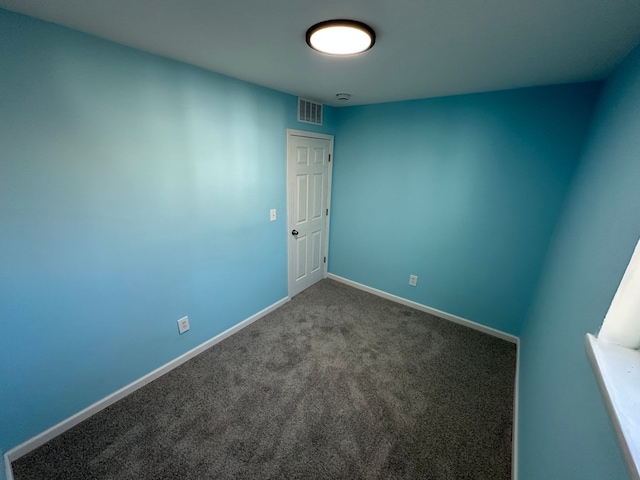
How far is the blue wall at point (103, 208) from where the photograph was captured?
125cm

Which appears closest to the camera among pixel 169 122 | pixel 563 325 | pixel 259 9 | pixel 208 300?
pixel 259 9

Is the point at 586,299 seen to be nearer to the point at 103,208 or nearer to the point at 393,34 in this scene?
the point at 393,34

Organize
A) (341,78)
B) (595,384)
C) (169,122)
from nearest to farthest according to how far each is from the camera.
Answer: (595,384) → (169,122) → (341,78)

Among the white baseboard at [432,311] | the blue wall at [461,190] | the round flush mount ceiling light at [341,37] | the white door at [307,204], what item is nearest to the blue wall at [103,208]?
the white door at [307,204]

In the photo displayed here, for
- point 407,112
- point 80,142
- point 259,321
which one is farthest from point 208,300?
point 407,112

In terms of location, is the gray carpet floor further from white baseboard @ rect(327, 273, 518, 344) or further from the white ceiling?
the white ceiling

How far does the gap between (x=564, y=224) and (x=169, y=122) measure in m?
2.90

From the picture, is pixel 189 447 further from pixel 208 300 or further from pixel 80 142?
pixel 80 142

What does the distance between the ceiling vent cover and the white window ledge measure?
272 cm

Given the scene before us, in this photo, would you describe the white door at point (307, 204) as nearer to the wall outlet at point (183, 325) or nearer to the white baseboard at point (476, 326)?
the white baseboard at point (476, 326)

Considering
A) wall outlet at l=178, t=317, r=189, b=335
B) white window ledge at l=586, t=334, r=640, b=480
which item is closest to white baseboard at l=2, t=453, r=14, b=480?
wall outlet at l=178, t=317, r=189, b=335

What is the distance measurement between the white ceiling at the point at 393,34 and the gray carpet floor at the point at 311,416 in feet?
7.48

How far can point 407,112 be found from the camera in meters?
2.63

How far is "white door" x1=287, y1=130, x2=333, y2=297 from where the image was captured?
9.16 ft
